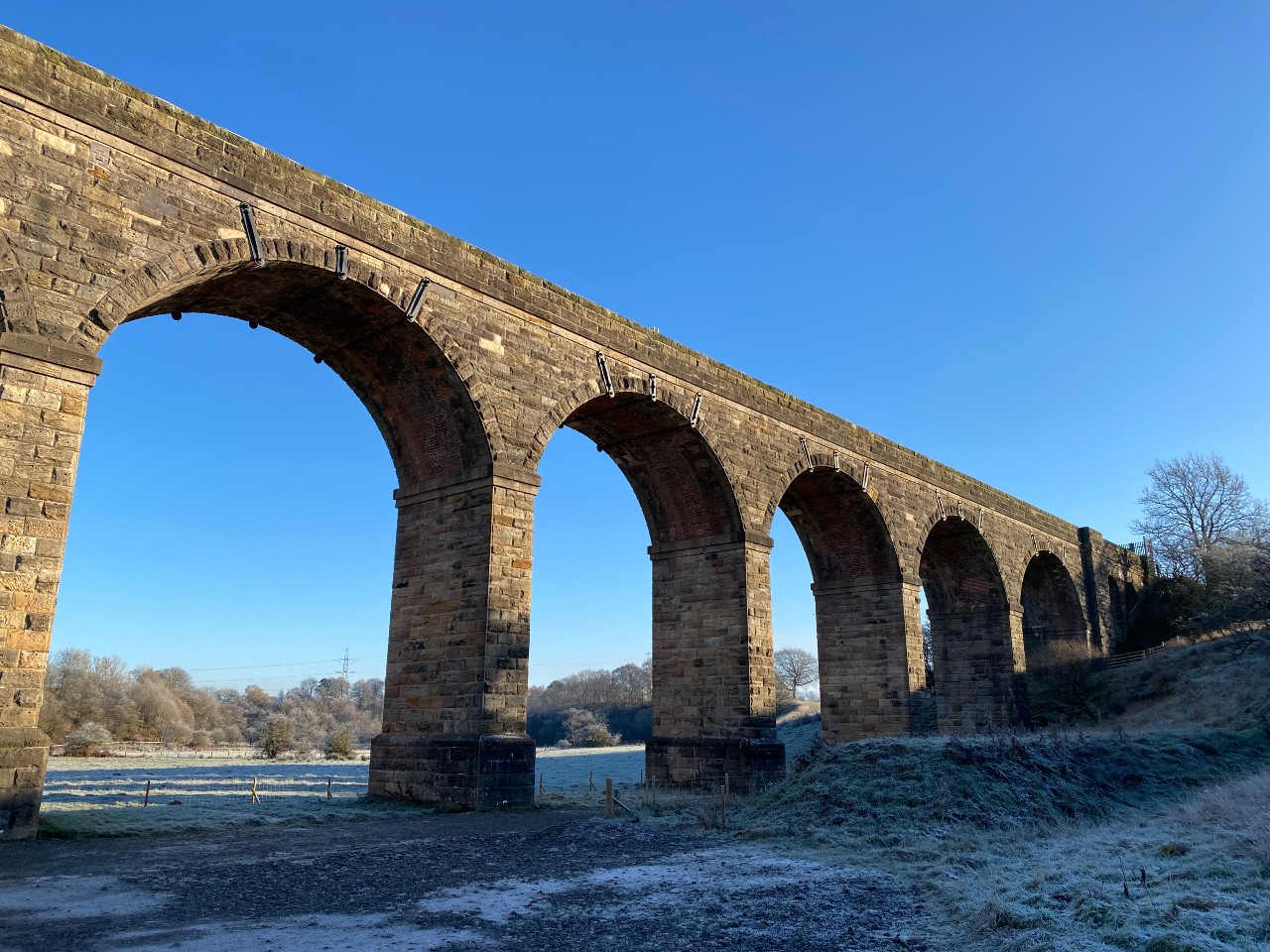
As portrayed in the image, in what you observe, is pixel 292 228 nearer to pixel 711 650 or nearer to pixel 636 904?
pixel 636 904

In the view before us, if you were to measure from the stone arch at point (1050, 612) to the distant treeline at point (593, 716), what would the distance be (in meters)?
26.7

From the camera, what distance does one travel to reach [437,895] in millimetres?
7688

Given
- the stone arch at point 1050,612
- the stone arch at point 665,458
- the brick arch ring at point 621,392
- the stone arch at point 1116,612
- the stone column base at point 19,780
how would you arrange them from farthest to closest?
the stone arch at point 1116,612 < the stone arch at point 1050,612 < the stone arch at point 665,458 < the brick arch ring at point 621,392 < the stone column base at point 19,780

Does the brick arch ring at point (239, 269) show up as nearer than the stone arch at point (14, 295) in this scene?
No

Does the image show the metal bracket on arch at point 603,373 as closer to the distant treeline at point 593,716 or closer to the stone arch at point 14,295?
the stone arch at point 14,295

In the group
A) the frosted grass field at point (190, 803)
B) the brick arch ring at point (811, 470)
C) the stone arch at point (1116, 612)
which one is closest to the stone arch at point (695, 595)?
the brick arch ring at point (811, 470)

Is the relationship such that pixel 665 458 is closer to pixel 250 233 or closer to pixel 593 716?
pixel 250 233

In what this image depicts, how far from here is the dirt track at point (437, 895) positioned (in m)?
6.28

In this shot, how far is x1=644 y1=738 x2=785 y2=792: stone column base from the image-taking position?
18031mm

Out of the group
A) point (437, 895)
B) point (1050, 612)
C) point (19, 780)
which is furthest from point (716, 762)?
point (1050, 612)

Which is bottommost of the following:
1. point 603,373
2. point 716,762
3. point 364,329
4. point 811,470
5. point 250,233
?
point 716,762

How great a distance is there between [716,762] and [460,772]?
21.9 ft

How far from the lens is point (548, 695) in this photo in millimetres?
92062

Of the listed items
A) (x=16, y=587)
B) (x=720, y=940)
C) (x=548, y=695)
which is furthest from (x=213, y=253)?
(x=548, y=695)
